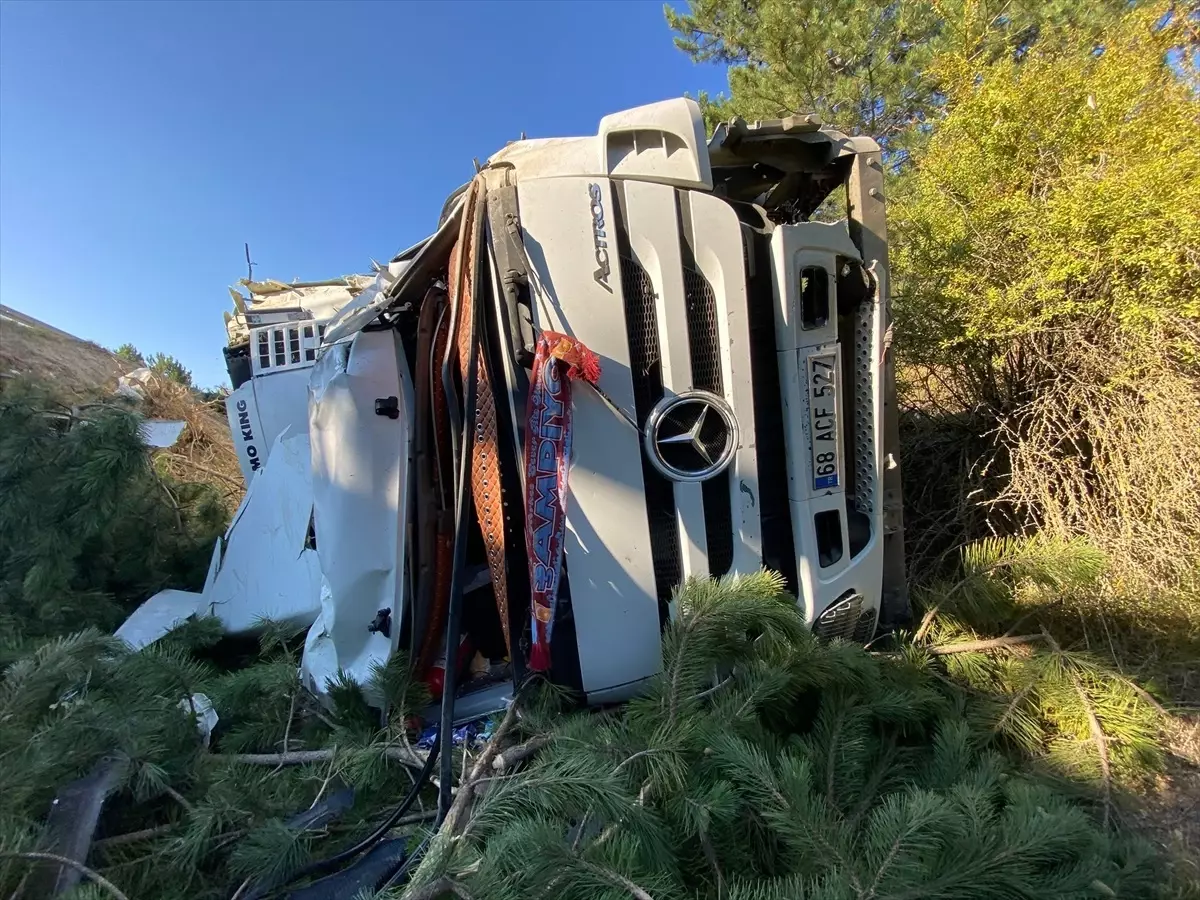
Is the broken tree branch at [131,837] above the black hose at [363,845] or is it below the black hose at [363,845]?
above

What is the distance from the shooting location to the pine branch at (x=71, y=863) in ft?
3.78

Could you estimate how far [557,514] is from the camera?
178cm

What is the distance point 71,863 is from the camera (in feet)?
3.90

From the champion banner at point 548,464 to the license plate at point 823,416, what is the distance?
2.50ft

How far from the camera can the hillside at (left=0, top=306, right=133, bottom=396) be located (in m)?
8.09

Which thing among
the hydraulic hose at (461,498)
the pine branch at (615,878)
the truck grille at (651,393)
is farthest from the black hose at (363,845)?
the truck grille at (651,393)

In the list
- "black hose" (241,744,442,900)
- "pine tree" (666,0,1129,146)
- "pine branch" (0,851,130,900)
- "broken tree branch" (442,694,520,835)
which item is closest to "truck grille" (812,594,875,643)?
"broken tree branch" (442,694,520,835)

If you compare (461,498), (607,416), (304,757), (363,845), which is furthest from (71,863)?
(607,416)

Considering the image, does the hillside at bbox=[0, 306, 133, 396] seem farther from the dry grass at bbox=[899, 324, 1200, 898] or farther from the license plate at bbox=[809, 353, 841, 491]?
the dry grass at bbox=[899, 324, 1200, 898]

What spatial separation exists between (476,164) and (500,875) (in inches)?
77.8

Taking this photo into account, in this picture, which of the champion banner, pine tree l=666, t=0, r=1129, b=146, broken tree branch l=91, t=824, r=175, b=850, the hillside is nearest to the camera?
broken tree branch l=91, t=824, r=175, b=850

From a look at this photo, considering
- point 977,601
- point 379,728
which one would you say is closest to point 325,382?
point 379,728

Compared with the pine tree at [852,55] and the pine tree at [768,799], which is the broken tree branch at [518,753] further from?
the pine tree at [852,55]

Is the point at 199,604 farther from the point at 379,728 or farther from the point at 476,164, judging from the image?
the point at 476,164
